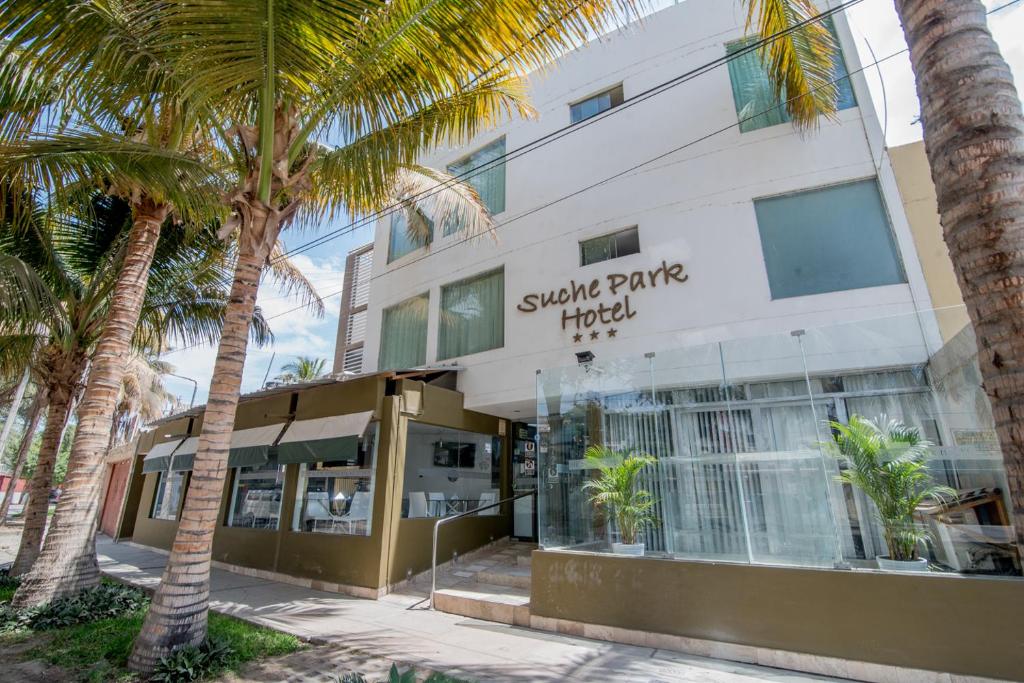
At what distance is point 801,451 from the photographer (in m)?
5.71

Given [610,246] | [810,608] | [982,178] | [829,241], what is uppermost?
[610,246]

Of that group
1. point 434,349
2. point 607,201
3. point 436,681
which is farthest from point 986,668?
point 434,349

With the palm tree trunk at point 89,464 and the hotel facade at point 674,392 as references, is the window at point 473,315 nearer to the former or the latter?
the hotel facade at point 674,392

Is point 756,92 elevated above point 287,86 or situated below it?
above

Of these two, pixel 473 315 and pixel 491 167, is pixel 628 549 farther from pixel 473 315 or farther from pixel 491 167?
pixel 491 167

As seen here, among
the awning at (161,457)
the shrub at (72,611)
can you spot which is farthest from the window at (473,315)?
the awning at (161,457)

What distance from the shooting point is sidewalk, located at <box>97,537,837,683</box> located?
185 inches

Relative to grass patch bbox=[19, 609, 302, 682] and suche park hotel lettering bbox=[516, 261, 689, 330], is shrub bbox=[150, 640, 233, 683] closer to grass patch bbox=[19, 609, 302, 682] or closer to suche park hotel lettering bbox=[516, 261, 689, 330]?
grass patch bbox=[19, 609, 302, 682]

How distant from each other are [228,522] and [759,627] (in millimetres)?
10856

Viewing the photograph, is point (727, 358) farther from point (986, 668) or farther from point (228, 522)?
point (228, 522)

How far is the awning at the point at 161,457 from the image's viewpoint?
1322 centimetres

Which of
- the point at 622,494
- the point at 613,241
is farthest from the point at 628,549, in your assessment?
Result: the point at 613,241

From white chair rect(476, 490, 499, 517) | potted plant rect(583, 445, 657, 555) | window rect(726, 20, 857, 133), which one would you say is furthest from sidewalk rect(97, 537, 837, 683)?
window rect(726, 20, 857, 133)

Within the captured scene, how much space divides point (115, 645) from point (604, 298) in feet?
25.2
